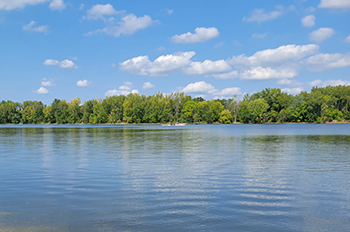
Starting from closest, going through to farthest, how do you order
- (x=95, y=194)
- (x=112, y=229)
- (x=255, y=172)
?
(x=112, y=229) < (x=95, y=194) < (x=255, y=172)

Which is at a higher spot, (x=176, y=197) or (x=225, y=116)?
(x=225, y=116)

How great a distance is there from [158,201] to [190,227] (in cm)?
320

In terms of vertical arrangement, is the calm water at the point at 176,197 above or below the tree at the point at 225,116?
below

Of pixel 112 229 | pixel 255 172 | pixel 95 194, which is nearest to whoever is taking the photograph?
pixel 112 229

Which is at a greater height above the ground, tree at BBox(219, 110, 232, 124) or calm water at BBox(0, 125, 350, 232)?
tree at BBox(219, 110, 232, 124)

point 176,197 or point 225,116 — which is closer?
point 176,197

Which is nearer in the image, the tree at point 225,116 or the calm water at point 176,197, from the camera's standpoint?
the calm water at point 176,197

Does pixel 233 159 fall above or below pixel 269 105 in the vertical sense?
below

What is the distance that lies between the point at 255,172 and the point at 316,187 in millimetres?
4790

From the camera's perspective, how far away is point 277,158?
86.2 feet

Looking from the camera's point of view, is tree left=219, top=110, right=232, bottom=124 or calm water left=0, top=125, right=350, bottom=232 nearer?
calm water left=0, top=125, right=350, bottom=232

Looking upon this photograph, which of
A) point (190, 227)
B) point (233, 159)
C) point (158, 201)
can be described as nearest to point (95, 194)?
point (158, 201)

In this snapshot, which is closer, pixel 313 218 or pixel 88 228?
pixel 88 228

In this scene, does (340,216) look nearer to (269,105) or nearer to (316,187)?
(316,187)
